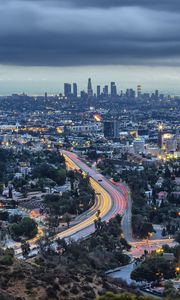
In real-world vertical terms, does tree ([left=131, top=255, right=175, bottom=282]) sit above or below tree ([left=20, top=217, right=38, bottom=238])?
above

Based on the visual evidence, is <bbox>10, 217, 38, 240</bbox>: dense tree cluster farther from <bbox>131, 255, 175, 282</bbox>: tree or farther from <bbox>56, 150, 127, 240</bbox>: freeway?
<bbox>131, 255, 175, 282</bbox>: tree

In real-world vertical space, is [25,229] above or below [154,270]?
below

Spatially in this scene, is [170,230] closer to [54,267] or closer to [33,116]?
[54,267]

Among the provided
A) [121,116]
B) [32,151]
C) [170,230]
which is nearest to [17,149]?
[32,151]

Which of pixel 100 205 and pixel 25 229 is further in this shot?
pixel 100 205

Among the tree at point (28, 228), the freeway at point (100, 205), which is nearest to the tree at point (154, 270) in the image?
the freeway at point (100, 205)

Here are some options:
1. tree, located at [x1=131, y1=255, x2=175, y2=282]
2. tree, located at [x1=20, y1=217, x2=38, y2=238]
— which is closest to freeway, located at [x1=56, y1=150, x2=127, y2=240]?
tree, located at [x1=20, y1=217, x2=38, y2=238]

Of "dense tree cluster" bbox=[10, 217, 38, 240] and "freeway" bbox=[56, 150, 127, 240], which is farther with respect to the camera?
"freeway" bbox=[56, 150, 127, 240]

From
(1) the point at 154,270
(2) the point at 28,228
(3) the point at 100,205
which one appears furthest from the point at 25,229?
(3) the point at 100,205

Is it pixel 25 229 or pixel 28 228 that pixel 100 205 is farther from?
pixel 25 229
